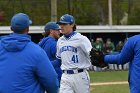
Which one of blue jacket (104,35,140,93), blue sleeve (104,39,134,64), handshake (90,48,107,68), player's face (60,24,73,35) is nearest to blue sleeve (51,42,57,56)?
player's face (60,24,73,35)

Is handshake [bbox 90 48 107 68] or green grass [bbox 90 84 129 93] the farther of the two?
green grass [bbox 90 84 129 93]

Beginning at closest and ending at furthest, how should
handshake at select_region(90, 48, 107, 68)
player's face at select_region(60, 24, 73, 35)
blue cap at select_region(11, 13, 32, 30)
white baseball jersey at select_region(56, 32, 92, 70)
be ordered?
blue cap at select_region(11, 13, 32, 30) < handshake at select_region(90, 48, 107, 68) < white baseball jersey at select_region(56, 32, 92, 70) < player's face at select_region(60, 24, 73, 35)

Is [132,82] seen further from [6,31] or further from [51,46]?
[6,31]

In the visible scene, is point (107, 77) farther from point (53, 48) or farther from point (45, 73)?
point (45, 73)

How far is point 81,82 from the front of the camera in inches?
315

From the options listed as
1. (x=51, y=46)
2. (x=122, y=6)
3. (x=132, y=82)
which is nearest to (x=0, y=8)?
(x=122, y=6)

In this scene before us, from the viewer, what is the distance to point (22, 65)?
4945 millimetres

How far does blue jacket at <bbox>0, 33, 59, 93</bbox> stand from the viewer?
4930mm

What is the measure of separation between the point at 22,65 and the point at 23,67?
0.02m

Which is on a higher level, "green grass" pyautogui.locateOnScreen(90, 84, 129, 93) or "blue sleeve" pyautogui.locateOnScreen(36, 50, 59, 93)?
"blue sleeve" pyautogui.locateOnScreen(36, 50, 59, 93)

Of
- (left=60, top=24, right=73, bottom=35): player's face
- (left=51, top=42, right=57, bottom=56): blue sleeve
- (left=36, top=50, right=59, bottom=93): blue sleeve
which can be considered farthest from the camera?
(left=51, top=42, right=57, bottom=56): blue sleeve

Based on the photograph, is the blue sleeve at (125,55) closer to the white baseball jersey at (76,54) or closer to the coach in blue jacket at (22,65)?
the white baseball jersey at (76,54)

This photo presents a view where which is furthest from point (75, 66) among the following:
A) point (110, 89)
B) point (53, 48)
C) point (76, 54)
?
point (110, 89)

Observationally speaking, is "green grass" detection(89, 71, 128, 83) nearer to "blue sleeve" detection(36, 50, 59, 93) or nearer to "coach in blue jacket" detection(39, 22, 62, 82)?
"coach in blue jacket" detection(39, 22, 62, 82)
